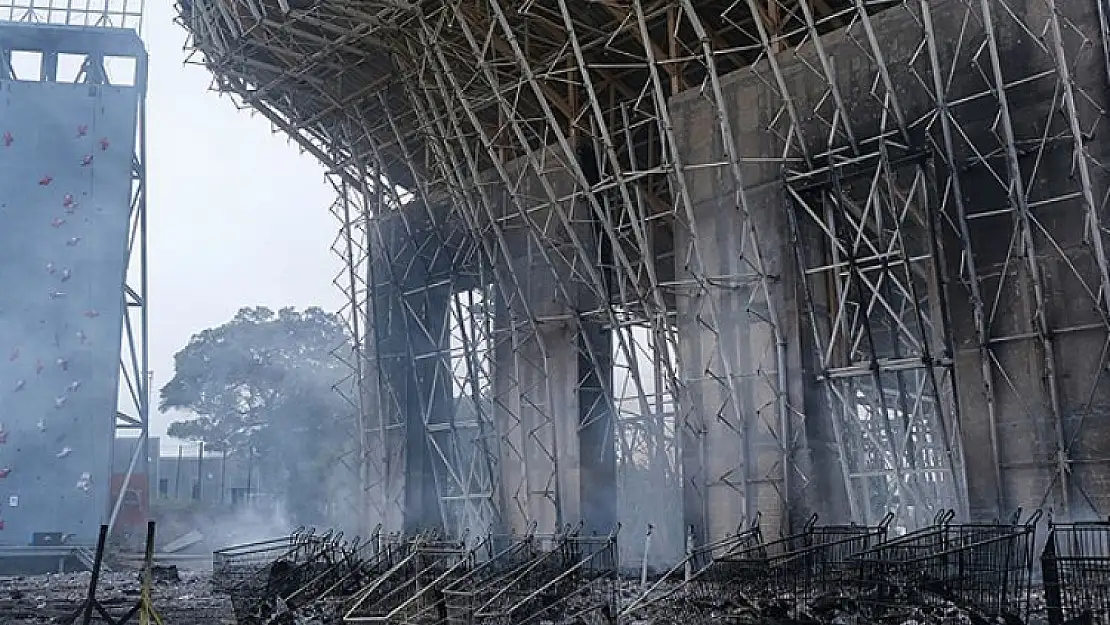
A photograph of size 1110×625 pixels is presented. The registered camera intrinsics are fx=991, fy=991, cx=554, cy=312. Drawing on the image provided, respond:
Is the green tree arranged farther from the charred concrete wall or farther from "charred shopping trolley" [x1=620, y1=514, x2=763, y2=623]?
"charred shopping trolley" [x1=620, y1=514, x2=763, y2=623]

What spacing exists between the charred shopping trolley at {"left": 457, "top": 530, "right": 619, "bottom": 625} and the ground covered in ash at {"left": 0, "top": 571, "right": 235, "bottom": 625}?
4.43m

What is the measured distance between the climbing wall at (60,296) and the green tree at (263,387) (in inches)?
547

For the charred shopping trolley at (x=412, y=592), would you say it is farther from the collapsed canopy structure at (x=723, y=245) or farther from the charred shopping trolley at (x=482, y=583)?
the collapsed canopy structure at (x=723, y=245)

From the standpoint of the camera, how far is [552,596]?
1151 centimetres

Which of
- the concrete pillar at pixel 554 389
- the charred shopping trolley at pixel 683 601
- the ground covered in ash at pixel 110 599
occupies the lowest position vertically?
the ground covered in ash at pixel 110 599

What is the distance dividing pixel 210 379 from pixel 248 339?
276 cm

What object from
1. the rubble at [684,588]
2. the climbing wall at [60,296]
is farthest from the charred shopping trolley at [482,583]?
the climbing wall at [60,296]

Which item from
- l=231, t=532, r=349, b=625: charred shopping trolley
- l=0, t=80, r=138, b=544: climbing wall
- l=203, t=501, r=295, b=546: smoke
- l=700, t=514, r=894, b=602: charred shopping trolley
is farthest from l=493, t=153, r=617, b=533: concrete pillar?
l=203, t=501, r=295, b=546: smoke

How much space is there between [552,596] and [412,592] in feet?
5.32

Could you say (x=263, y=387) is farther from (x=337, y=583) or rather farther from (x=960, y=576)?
(x=960, y=576)

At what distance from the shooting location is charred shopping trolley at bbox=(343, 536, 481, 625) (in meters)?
10.4

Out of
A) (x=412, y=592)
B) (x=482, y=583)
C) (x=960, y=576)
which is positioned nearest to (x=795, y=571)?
(x=960, y=576)

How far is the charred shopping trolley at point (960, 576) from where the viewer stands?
357 inches

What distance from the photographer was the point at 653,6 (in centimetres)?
1692
